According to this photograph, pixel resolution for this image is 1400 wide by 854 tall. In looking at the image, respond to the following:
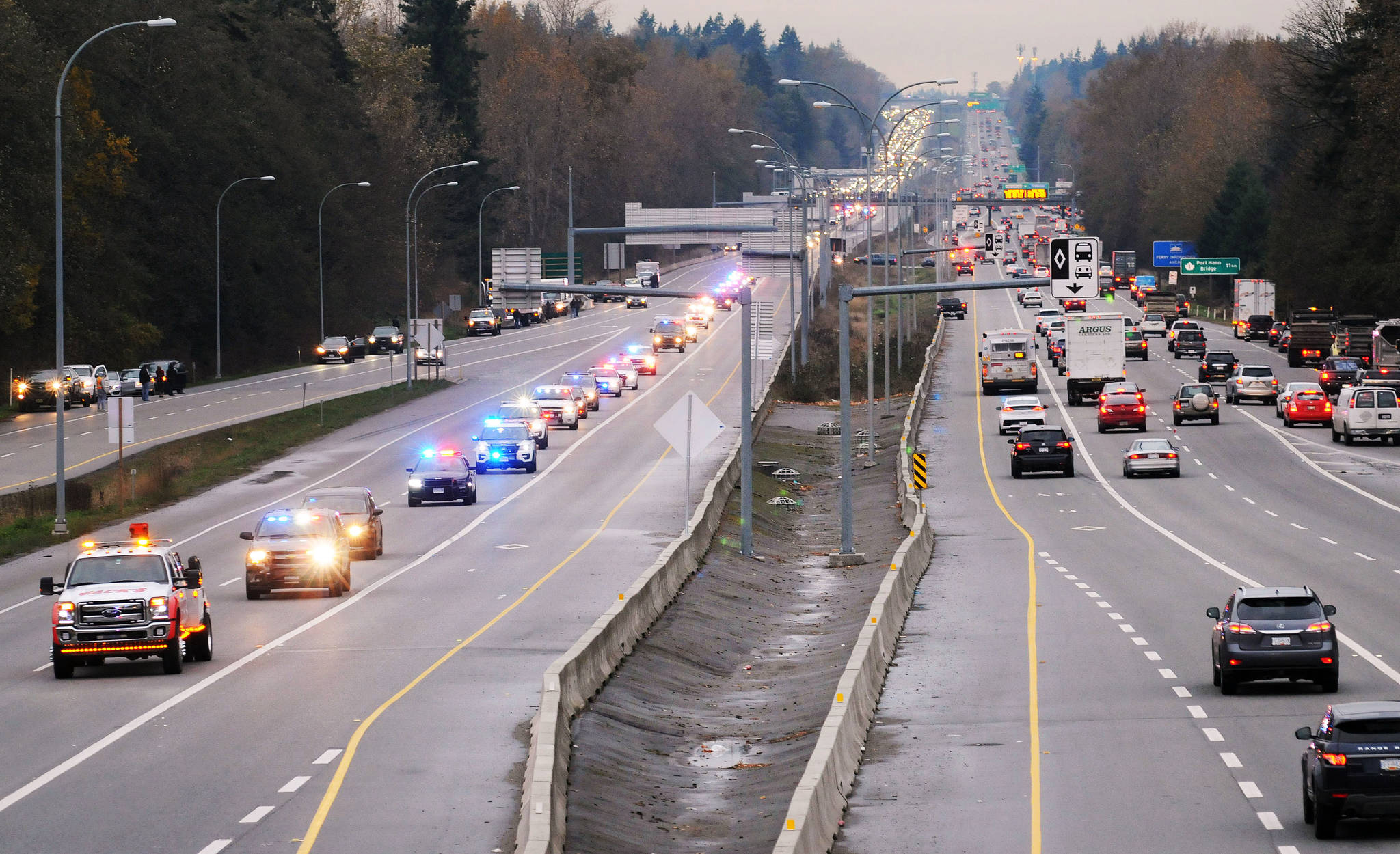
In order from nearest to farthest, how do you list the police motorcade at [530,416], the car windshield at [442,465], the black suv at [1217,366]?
the car windshield at [442,465] < the police motorcade at [530,416] < the black suv at [1217,366]

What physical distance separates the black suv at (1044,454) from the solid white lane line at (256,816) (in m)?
43.1

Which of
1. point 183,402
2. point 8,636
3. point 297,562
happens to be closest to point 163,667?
point 8,636

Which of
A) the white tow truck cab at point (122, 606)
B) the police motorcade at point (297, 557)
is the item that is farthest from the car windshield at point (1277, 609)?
the police motorcade at point (297, 557)

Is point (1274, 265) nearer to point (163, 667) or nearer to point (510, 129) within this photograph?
point (510, 129)

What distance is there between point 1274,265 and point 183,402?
2866 inches

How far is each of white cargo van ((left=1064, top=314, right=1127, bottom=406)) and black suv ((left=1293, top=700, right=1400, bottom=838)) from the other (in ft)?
195

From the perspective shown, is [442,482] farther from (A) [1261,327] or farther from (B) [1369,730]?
(A) [1261,327]

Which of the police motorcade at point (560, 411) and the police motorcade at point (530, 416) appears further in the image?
the police motorcade at point (560, 411)

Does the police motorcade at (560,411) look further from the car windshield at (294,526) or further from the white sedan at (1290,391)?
the car windshield at (294,526)

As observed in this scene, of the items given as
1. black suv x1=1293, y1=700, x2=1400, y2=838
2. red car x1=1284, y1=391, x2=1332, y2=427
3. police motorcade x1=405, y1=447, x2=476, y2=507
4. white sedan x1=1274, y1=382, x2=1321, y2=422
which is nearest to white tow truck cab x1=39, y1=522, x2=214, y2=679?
black suv x1=1293, y1=700, x2=1400, y2=838

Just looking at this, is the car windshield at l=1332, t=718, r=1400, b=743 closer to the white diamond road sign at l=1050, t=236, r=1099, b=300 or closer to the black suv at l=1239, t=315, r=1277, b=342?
Result: the white diamond road sign at l=1050, t=236, r=1099, b=300

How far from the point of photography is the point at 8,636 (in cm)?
2820

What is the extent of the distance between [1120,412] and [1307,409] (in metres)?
6.95

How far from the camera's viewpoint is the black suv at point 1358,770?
1473 cm
